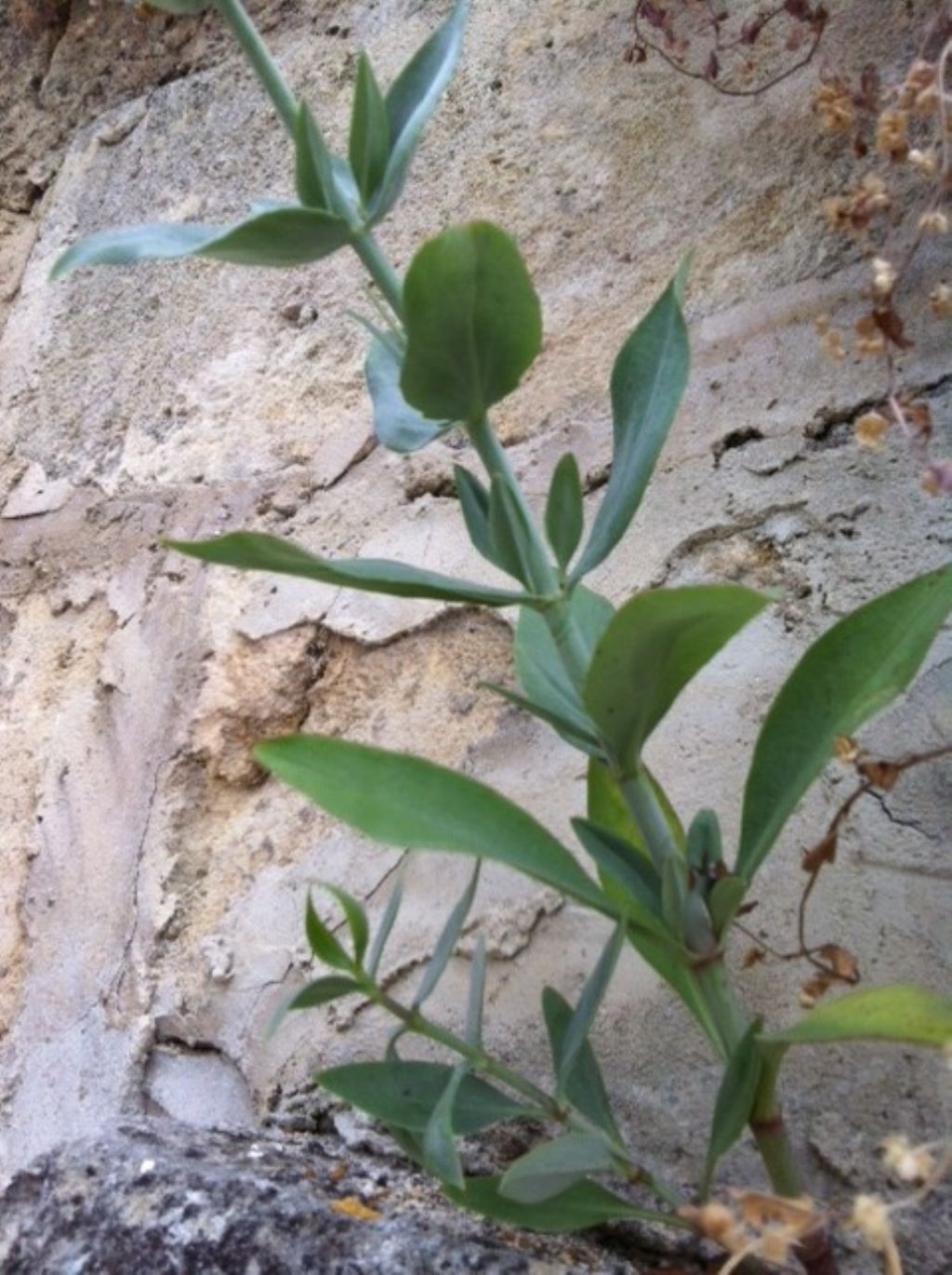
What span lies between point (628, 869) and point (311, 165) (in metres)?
0.37

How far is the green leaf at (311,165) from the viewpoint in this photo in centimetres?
73

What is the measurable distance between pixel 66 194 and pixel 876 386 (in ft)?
2.96

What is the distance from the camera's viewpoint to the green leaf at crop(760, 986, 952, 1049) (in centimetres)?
63

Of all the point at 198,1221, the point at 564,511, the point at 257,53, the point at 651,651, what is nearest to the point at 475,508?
the point at 564,511

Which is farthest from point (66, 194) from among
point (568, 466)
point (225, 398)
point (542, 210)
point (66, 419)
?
point (568, 466)

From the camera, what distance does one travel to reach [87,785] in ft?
3.92

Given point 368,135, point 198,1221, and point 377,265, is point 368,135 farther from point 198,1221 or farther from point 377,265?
point 198,1221

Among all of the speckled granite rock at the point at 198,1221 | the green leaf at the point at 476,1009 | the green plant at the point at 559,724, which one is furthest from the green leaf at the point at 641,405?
the speckled granite rock at the point at 198,1221

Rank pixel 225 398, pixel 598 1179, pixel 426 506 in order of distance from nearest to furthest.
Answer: pixel 598 1179 < pixel 426 506 < pixel 225 398

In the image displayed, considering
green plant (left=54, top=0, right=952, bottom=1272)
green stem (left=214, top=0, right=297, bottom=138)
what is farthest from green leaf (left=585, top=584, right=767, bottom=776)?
green stem (left=214, top=0, right=297, bottom=138)

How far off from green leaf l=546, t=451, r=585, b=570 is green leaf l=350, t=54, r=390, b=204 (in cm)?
18

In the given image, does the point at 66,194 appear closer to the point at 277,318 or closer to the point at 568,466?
the point at 277,318

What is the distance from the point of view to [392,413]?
813 mm

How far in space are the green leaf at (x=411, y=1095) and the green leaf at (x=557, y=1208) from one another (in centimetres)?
4
